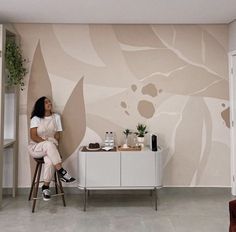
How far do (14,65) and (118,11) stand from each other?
5.61 ft

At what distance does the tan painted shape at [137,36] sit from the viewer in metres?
4.38

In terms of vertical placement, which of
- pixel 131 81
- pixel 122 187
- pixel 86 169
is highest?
pixel 131 81

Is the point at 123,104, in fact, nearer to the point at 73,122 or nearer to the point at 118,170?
the point at 73,122

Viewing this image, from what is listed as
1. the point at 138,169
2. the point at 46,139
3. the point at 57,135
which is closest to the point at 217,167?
the point at 138,169

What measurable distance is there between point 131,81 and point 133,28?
2.75 ft

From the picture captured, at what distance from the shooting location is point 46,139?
4035 mm

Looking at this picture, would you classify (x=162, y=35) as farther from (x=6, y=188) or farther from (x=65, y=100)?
(x=6, y=188)

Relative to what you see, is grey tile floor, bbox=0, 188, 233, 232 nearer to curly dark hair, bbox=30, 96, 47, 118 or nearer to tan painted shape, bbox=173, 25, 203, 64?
curly dark hair, bbox=30, 96, 47, 118

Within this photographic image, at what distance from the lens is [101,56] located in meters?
4.36

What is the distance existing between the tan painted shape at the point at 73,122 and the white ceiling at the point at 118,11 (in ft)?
3.35

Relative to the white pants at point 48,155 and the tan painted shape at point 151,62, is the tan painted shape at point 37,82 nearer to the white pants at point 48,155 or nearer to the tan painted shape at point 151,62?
the white pants at point 48,155

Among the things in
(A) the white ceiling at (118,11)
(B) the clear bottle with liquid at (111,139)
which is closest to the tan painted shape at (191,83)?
(A) the white ceiling at (118,11)

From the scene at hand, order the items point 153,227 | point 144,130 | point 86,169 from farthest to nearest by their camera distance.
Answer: point 144,130
point 86,169
point 153,227

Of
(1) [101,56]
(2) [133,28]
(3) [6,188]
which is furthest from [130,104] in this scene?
(3) [6,188]
